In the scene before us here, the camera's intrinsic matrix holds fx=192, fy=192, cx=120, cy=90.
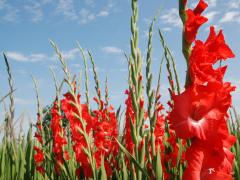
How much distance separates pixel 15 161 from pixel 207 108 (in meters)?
2.06

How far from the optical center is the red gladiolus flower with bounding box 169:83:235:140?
68cm

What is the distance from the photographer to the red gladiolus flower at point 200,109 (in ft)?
2.23

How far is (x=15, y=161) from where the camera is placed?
2039mm

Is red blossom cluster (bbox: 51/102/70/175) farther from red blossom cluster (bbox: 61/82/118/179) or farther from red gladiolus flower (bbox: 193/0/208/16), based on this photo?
red gladiolus flower (bbox: 193/0/208/16)

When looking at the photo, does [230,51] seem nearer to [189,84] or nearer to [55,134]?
[189,84]

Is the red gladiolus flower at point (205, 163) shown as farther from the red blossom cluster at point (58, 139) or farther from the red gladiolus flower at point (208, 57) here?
the red blossom cluster at point (58, 139)

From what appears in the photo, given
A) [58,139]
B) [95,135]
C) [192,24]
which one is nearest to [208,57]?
[192,24]

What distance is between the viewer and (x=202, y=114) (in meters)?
0.77

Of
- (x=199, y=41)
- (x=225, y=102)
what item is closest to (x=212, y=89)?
(x=225, y=102)

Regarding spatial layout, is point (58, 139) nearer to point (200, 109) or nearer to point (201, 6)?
point (200, 109)

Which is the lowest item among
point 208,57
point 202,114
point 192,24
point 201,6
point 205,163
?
point 205,163

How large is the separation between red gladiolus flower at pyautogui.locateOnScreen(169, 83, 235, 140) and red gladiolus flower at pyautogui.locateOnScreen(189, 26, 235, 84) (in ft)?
0.12

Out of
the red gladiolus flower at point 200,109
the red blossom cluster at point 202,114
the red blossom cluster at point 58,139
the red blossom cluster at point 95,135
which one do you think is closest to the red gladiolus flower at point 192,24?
the red blossom cluster at point 202,114

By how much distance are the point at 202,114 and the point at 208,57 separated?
9.3 inches
